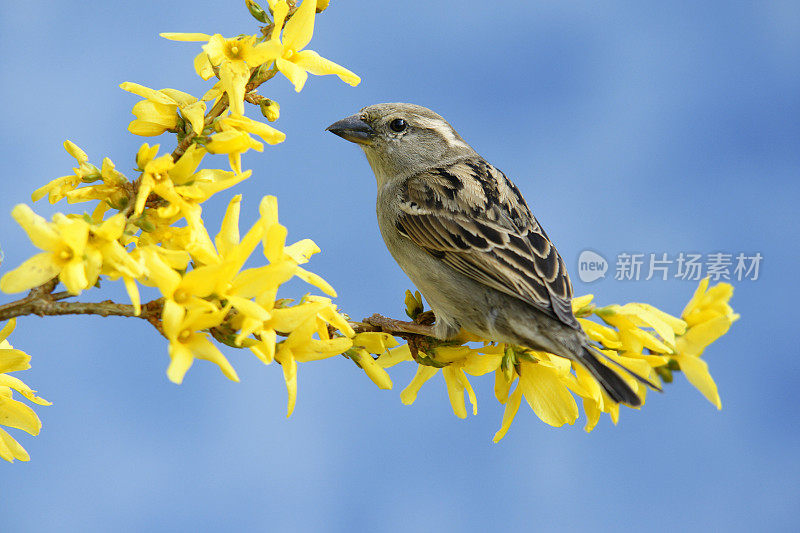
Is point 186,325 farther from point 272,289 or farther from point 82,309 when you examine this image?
point 82,309

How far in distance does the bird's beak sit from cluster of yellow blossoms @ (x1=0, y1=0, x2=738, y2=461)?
158 centimetres

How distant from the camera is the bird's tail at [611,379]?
98.3 inches

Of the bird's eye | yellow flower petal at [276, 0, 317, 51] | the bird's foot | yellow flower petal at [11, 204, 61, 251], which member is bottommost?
yellow flower petal at [11, 204, 61, 251]

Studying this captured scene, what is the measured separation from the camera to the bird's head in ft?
14.4

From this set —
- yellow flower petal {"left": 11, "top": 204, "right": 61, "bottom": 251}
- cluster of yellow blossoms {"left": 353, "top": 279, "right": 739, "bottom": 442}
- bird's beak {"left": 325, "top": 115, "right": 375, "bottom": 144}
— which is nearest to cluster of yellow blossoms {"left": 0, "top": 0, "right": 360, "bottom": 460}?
yellow flower petal {"left": 11, "top": 204, "right": 61, "bottom": 251}

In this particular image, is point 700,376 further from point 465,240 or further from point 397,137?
point 397,137

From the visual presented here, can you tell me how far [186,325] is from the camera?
79.5 inches

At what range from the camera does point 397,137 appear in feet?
14.6

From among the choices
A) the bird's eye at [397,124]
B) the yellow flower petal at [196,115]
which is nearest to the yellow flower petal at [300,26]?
the yellow flower petal at [196,115]

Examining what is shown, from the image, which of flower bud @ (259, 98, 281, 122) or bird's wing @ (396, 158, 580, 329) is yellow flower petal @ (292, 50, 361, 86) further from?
bird's wing @ (396, 158, 580, 329)

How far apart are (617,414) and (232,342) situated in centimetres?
154

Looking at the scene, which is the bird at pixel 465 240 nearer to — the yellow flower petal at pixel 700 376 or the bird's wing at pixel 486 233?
the bird's wing at pixel 486 233

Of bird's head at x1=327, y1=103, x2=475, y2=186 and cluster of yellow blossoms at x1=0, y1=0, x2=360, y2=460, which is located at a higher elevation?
bird's head at x1=327, y1=103, x2=475, y2=186

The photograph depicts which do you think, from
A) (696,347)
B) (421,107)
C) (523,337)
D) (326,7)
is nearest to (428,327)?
(523,337)
